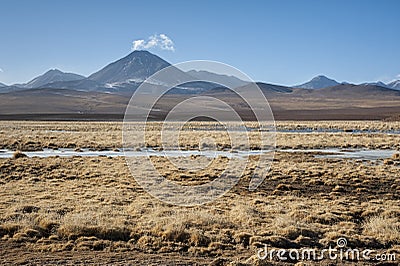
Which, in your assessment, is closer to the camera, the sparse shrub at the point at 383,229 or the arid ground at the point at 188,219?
the arid ground at the point at 188,219

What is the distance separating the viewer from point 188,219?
11.6 metres

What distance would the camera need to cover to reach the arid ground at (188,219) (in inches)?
366

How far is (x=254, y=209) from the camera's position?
13195 millimetres

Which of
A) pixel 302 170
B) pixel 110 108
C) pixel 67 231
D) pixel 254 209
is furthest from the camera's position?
pixel 110 108

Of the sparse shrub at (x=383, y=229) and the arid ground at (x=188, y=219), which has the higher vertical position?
the sparse shrub at (x=383, y=229)

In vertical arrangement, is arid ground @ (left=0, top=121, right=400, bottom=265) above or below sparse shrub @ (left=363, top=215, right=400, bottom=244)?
below

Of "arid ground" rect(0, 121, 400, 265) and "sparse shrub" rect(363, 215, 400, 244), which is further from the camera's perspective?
"sparse shrub" rect(363, 215, 400, 244)

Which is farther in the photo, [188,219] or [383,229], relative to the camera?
[188,219]

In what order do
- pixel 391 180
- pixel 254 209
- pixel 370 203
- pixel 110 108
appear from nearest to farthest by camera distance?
1. pixel 254 209
2. pixel 370 203
3. pixel 391 180
4. pixel 110 108

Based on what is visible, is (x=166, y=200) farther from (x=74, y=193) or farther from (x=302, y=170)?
(x=302, y=170)

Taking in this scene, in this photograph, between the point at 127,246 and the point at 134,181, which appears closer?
the point at 127,246

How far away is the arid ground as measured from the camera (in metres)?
9.29

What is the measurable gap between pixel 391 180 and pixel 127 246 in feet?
44.7

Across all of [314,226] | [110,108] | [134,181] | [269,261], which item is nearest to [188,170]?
[134,181]
